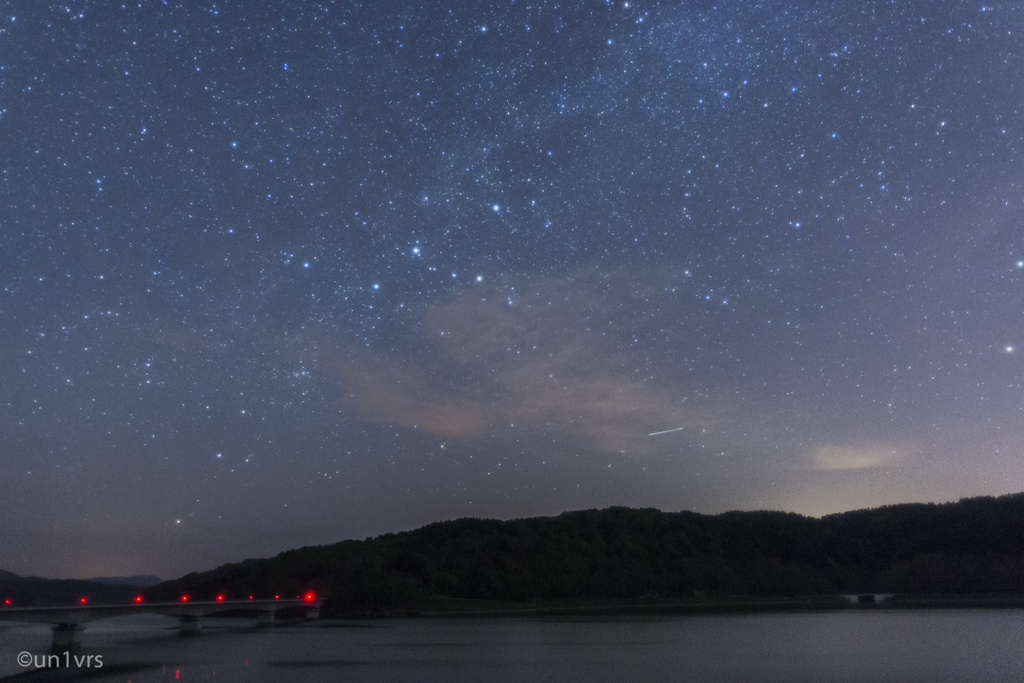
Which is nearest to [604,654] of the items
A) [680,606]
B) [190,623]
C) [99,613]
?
[99,613]

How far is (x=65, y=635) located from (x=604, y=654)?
39595mm

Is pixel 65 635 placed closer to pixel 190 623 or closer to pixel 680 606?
pixel 190 623

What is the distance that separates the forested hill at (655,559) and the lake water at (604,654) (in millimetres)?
57212

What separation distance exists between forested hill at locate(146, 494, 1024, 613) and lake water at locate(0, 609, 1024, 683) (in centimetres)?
5721

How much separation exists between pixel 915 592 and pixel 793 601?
20.0 metres

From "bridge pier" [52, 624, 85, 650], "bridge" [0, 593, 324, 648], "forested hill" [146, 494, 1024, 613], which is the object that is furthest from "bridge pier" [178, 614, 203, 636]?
"forested hill" [146, 494, 1024, 613]

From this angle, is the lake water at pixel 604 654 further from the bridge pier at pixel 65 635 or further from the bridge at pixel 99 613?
the bridge at pixel 99 613

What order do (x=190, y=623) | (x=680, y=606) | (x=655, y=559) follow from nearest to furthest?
(x=190, y=623) → (x=680, y=606) → (x=655, y=559)

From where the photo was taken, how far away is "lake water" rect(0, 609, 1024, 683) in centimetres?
3070

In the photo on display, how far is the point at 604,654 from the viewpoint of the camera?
130 ft

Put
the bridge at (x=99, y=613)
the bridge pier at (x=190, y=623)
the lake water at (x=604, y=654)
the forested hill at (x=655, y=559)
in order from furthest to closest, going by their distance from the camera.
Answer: the forested hill at (x=655, y=559), the bridge pier at (x=190, y=623), the bridge at (x=99, y=613), the lake water at (x=604, y=654)

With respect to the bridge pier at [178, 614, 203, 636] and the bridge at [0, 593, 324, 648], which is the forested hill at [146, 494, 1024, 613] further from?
the bridge pier at [178, 614, 203, 636]

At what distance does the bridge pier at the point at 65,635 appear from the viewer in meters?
53.4

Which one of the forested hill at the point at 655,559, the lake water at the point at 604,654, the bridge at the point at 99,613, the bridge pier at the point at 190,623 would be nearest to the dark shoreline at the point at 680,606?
the forested hill at the point at 655,559
